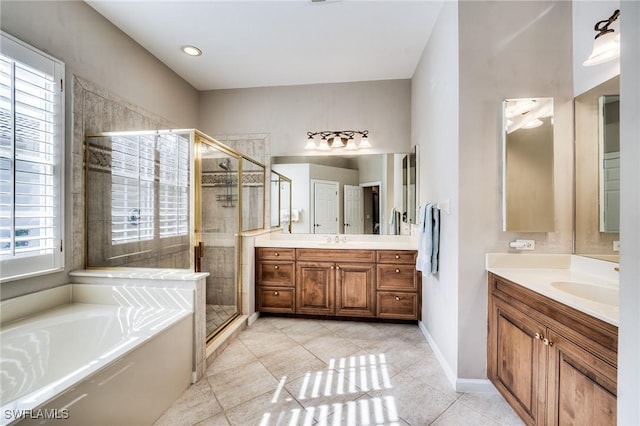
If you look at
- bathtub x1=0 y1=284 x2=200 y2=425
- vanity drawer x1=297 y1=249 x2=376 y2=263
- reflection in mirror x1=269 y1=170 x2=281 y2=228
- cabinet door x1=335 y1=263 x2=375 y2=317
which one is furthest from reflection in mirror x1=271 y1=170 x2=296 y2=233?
bathtub x1=0 y1=284 x2=200 y2=425

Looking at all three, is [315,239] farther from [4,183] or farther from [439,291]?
[4,183]

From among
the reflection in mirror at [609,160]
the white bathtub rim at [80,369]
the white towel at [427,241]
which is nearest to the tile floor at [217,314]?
the white bathtub rim at [80,369]

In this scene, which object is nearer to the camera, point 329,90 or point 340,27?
point 340,27

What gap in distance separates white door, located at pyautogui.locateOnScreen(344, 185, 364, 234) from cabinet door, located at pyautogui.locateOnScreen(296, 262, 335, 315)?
62 cm

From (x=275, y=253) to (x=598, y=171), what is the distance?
272 cm

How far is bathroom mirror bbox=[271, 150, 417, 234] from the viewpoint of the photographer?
3465 mm

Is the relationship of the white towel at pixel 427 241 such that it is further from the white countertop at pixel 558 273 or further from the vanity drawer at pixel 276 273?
the vanity drawer at pixel 276 273

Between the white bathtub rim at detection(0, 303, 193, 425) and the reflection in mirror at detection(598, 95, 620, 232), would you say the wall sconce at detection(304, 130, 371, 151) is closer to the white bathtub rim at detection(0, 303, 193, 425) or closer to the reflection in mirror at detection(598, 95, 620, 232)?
the reflection in mirror at detection(598, 95, 620, 232)

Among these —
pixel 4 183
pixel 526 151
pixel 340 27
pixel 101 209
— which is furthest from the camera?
pixel 340 27

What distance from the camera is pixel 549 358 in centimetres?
135

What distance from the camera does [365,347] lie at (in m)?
2.54

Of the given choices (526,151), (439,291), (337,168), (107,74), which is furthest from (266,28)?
(439,291)

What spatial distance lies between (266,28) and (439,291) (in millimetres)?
2691

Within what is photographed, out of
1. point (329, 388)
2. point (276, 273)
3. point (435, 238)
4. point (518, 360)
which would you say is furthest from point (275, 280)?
point (518, 360)
